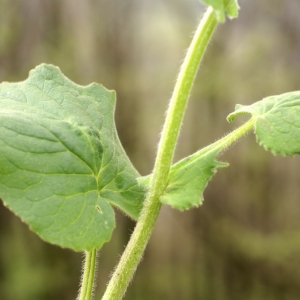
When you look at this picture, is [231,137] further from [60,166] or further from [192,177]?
[60,166]

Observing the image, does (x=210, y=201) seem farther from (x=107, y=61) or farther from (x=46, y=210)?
(x=46, y=210)

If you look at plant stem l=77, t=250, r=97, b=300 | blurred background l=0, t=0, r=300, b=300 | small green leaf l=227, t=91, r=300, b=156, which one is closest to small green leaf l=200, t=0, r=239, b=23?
small green leaf l=227, t=91, r=300, b=156

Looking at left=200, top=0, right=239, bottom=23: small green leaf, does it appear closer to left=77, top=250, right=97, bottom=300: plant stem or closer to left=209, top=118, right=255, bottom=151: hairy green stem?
left=209, top=118, right=255, bottom=151: hairy green stem

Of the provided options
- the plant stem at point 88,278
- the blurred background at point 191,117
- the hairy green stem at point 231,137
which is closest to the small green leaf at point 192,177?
the hairy green stem at point 231,137

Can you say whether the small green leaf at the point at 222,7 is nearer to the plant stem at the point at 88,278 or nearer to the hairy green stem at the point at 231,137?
the hairy green stem at the point at 231,137

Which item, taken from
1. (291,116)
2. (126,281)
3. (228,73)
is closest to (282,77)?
(228,73)

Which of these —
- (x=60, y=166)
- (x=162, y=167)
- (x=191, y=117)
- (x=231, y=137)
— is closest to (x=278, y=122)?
(x=231, y=137)
